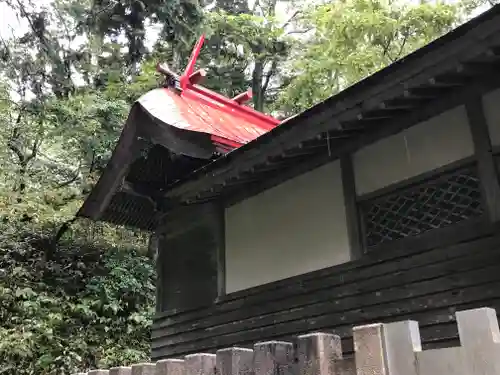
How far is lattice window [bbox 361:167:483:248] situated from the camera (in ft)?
15.3

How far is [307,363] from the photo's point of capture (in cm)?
227

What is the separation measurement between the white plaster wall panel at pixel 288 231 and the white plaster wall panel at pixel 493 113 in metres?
1.65

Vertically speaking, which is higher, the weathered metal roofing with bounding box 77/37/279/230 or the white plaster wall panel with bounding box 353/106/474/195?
the weathered metal roofing with bounding box 77/37/279/230

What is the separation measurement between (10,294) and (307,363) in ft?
39.5

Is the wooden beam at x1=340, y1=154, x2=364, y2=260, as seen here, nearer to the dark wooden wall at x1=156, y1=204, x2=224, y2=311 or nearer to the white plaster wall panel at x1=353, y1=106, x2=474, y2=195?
the white plaster wall panel at x1=353, y1=106, x2=474, y2=195

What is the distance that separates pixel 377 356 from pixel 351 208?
11.4 ft

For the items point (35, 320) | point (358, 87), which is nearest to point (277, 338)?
point (358, 87)

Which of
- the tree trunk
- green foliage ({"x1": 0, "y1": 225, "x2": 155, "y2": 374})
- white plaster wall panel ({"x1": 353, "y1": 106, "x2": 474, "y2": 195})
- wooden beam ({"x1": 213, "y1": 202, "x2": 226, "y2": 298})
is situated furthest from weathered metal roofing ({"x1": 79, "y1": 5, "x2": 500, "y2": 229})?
the tree trunk

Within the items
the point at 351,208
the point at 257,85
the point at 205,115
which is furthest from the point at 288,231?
the point at 257,85

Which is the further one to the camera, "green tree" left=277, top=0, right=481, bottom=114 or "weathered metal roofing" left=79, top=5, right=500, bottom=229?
"green tree" left=277, top=0, right=481, bottom=114

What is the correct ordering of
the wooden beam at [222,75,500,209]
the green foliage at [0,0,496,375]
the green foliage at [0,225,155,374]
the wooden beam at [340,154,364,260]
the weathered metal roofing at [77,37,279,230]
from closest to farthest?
1. the wooden beam at [222,75,500,209]
2. the wooden beam at [340,154,364,260]
3. the weathered metal roofing at [77,37,279,230]
4. the green foliage at [0,0,496,375]
5. the green foliage at [0,225,155,374]

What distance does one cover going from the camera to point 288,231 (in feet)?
20.2

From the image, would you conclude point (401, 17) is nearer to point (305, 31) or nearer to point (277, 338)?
point (305, 31)

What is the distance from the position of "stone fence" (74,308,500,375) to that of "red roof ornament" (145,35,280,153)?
423 cm
